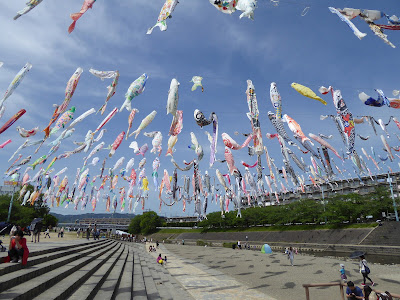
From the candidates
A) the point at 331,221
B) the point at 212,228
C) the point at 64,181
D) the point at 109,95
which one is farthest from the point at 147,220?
the point at 109,95

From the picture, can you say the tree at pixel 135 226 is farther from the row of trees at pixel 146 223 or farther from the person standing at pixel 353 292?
the person standing at pixel 353 292

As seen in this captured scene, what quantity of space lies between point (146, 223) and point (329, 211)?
2285 inches

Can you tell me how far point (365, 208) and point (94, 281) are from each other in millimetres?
45618

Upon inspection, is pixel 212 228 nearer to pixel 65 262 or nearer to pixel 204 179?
pixel 204 179

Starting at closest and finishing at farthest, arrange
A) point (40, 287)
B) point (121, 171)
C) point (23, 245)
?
1. point (40, 287)
2. point (23, 245)
3. point (121, 171)

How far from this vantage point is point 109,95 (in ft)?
34.2

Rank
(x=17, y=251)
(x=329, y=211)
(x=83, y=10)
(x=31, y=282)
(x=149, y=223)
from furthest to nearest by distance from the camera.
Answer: (x=149, y=223), (x=329, y=211), (x=83, y=10), (x=17, y=251), (x=31, y=282)

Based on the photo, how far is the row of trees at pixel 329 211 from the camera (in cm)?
4000

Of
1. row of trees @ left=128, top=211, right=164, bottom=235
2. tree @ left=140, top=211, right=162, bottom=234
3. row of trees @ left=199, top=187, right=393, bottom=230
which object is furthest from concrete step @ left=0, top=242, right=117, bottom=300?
row of trees @ left=128, top=211, right=164, bottom=235

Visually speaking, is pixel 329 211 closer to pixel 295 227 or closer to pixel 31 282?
pixel 295 227

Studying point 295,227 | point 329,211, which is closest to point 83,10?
point 329,211

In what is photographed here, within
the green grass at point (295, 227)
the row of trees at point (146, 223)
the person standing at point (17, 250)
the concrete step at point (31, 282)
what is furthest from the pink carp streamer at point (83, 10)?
the row of trees at point (146, 223)

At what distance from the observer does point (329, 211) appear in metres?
41.9

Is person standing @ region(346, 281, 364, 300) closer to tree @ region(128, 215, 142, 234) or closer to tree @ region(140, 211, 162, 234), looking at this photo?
tree @ region(140, 211, 162, 234)
